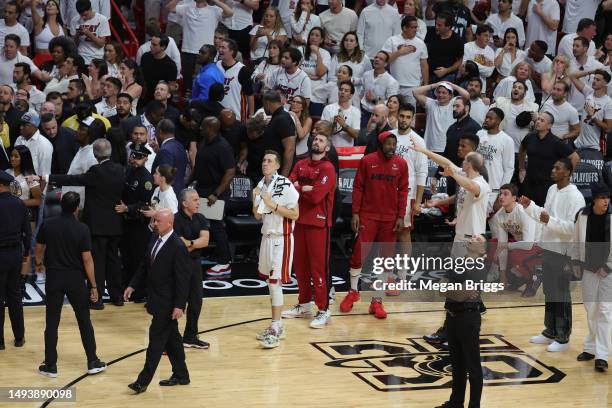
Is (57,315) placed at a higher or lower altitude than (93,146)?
lower

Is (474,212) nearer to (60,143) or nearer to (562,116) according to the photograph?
(562,116)

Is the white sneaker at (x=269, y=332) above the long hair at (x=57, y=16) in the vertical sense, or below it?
below

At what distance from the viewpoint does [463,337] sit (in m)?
9.34

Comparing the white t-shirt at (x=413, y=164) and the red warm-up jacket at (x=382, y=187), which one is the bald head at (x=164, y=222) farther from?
the white t-shirt at (x=413, y=164)

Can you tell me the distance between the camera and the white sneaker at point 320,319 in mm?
12000

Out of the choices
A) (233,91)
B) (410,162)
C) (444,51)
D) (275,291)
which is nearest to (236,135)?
(233,91)

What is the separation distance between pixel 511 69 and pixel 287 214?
287 inches

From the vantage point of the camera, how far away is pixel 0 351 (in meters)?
11.0

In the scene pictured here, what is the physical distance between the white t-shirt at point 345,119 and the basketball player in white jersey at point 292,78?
1.37ft

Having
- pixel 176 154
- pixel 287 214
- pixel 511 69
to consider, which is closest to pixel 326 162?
pixel 287 214

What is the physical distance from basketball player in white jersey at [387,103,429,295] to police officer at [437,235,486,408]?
136 inches

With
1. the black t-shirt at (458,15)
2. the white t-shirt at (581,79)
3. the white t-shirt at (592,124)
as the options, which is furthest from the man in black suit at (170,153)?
the white t-shirt at (581,79)

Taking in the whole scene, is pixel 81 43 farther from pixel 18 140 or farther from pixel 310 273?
pixel 310 273

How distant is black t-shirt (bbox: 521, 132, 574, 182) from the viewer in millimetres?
14258
